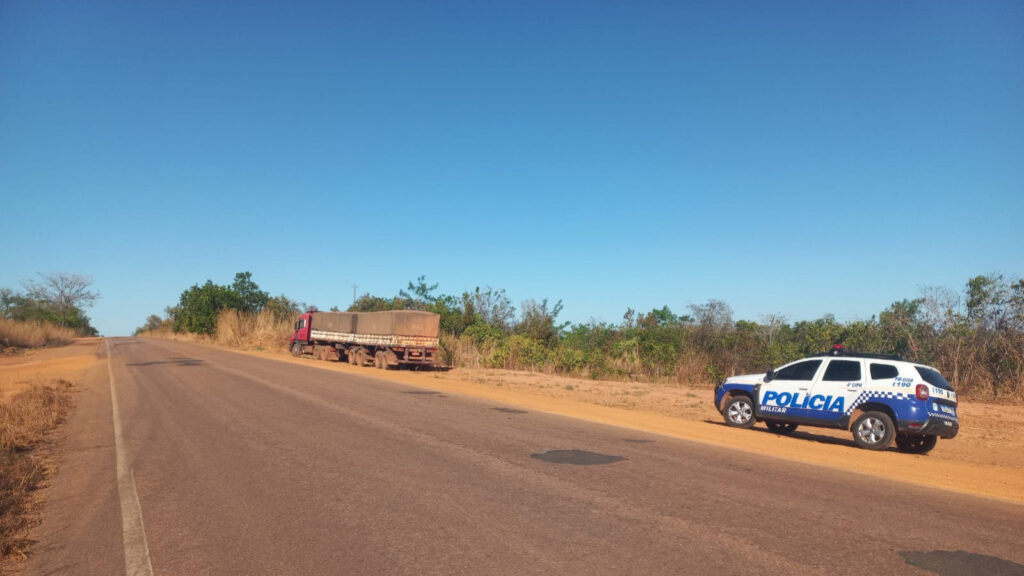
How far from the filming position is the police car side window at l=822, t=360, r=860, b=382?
11.9 m

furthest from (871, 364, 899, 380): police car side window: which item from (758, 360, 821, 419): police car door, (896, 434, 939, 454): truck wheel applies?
(896, 434, 939, 454): truck wheel

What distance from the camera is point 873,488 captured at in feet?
23.9

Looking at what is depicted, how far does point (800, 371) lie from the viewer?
42.1 feet

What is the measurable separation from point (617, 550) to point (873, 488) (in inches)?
174

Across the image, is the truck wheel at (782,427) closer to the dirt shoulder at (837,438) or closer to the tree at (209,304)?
the dirt shoulder at (837,438)

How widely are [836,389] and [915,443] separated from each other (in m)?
1.83

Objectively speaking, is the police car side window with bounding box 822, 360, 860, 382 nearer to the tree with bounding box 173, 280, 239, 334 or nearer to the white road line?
the white road line

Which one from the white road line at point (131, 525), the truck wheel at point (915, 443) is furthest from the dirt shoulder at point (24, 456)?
the truck wheel at point (915, 443)

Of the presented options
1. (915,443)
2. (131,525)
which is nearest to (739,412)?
(915,443)

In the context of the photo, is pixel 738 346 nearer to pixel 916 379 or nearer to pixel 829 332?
pixel 829 332

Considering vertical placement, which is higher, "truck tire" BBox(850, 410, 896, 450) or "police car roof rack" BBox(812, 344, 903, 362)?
"police car roof rack" BBox(812, 344, 903, 362)

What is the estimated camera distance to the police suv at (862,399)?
10906 mm

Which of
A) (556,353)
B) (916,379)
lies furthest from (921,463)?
(556,353)

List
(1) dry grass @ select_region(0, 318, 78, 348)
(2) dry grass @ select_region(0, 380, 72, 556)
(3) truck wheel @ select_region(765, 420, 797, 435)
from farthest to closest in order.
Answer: (1) dry grass @ select_region(0, 318, 78, 348), (3) truck wheel @ select_region(765, 420, 797, 435), (2) dry grass @ select_region(0, 380, 72, 556)
